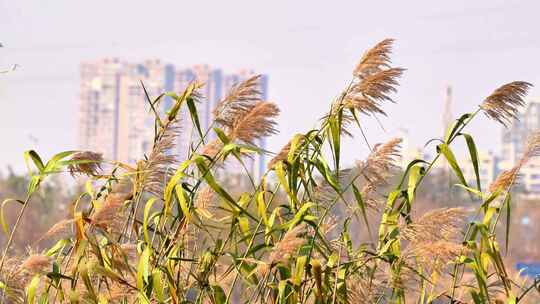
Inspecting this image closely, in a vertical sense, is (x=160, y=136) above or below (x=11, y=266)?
above

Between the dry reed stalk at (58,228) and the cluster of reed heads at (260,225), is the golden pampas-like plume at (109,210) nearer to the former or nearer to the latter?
the cluster of reed heads at (260,225)

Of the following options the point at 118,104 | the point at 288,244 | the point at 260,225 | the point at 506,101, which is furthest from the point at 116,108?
the point at 288,244

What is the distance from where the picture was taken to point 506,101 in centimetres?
382

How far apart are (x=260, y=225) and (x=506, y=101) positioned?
29.5 inches

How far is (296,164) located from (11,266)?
0.81m

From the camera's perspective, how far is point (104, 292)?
3951 millimetres

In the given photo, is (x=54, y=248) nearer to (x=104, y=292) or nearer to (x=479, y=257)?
(x=104, y=292)

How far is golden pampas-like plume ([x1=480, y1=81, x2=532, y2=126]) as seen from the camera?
3799 mm

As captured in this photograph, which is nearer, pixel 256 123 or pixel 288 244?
pixel 288 244

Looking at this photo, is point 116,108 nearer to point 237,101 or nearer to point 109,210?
point 237,101

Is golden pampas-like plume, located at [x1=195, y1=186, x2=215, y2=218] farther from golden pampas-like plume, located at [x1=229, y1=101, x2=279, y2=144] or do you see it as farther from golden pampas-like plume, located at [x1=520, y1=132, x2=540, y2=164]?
golden pampas-like plume, located at [x1=520, y1=132, x2=540, y2=164]

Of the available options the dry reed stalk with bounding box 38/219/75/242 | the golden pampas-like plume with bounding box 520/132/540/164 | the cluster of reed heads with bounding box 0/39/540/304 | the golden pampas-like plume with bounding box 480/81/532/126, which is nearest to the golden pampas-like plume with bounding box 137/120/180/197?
the cluster of reed heads with bounding box 0/39/540/304

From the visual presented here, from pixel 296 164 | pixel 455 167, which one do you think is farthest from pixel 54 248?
pixel 455 167

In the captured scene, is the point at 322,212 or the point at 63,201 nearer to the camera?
the point at 322,212
